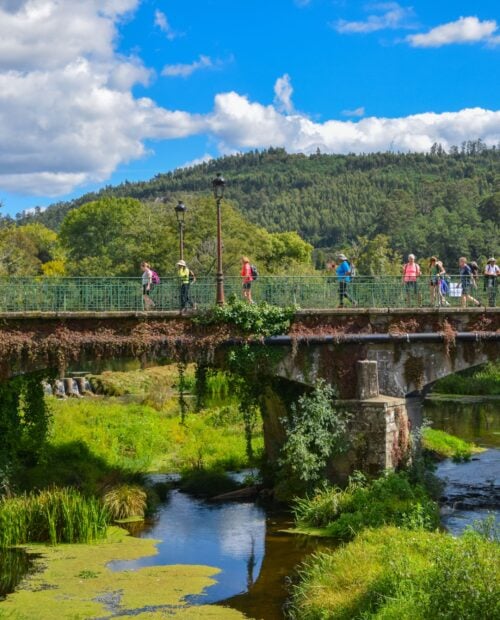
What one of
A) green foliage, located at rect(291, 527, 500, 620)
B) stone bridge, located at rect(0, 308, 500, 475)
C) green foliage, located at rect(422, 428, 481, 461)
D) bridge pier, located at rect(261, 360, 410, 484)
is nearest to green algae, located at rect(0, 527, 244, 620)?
green foliage, located at rect(291, 527, 500, 620)

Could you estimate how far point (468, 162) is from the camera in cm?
17875

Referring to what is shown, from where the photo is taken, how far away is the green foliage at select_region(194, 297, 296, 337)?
22.9m

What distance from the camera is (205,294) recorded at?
2348 cm

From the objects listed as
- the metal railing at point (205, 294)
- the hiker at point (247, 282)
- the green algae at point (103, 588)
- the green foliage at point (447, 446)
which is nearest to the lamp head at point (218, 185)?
the hiker at point (247, 282)

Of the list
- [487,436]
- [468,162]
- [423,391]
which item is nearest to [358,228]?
[468,162]

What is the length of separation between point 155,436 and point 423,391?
1011cm

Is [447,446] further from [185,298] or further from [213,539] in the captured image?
[213,539]

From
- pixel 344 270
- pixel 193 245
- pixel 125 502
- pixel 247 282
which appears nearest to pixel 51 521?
pixel 125 502

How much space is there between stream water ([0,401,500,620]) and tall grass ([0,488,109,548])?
0.80 meters

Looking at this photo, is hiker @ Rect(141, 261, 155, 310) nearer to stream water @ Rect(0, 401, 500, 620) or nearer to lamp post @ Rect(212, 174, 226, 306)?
lamp post @ Rect(212, 174, 226, 306)

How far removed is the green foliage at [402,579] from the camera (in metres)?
12.1

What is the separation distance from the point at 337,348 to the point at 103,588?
367 inches

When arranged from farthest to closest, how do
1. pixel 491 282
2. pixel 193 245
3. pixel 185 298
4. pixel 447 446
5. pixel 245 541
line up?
pixel 193 245, pixel 447 446, pixel 491 282, pixel 185 298, pixel 245 541

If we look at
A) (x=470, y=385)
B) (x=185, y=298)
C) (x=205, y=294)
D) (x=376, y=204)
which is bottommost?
(x=470, y=385)
